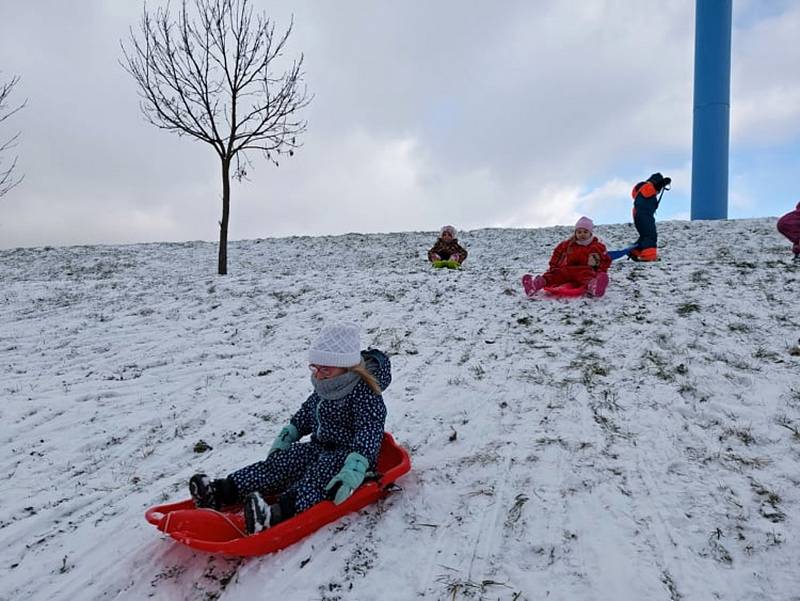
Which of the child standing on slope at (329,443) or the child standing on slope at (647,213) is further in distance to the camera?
the child standing on slope at (647,213)

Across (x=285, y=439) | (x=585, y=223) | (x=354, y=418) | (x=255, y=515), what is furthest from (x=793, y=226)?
(x=255, y=515)

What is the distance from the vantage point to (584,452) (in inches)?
141

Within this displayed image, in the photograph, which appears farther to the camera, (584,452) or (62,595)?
(584,452)

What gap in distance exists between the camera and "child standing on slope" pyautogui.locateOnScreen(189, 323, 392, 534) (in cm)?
298

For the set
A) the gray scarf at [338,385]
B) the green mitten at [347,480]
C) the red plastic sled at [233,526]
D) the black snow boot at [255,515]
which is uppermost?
the gray scarf at [338,385]

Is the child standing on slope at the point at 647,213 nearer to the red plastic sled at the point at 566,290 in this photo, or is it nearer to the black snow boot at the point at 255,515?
the red plastic sled at the point at 566,290

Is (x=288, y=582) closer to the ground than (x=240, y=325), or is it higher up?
closer to the ground

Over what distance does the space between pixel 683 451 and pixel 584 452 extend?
61cm

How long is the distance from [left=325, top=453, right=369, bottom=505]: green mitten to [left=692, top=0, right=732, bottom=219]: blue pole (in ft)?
63.2

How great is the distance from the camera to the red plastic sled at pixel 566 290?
7583 millimetres

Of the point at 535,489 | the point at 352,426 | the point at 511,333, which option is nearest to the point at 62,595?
the point at 352,426

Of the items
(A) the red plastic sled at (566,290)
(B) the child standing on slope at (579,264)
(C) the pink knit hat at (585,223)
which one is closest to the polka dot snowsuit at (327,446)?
(A) the red plastic sled at (566,290)

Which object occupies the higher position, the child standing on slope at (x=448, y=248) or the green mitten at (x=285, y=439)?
the child standing on slope at (x=448, y=248)

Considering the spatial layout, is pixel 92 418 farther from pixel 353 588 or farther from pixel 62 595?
pixel 353 588
